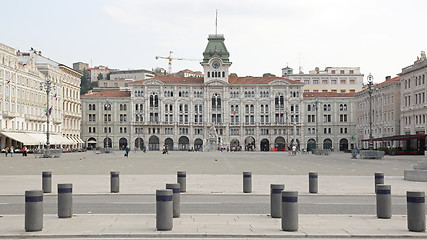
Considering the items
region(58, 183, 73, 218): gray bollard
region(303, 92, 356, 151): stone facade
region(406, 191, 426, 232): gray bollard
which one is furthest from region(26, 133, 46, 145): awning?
region(406, 191, 426, 232): gray bollard

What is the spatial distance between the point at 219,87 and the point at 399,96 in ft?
160

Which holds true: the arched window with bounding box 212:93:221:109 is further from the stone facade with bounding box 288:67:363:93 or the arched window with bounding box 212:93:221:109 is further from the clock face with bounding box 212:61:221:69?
the stone facade with bounding box 288:67:363:93

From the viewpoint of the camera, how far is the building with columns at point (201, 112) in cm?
13275

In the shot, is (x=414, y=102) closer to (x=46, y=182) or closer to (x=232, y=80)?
(x=232, y=80)

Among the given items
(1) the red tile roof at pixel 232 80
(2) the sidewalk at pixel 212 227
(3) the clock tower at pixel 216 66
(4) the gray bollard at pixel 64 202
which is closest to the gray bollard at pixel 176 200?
(2) the sidewalk at pixel 212 227

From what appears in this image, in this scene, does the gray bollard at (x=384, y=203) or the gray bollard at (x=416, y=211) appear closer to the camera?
the gray bollard at (x=416, y=211)

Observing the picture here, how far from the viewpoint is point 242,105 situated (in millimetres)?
134375

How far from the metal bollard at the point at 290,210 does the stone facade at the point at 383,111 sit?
8241 centimetres

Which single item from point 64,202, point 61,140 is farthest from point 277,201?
point 61,140

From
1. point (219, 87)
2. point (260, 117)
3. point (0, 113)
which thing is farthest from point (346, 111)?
point (0, 113)

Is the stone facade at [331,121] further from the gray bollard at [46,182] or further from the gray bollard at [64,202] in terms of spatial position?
the gray bollard at [64,202]

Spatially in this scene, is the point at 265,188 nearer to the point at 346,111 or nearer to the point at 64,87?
the point at 64,87

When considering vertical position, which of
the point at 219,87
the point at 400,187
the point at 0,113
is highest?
the point at 219,87

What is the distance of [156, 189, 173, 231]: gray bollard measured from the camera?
36.5 ft
